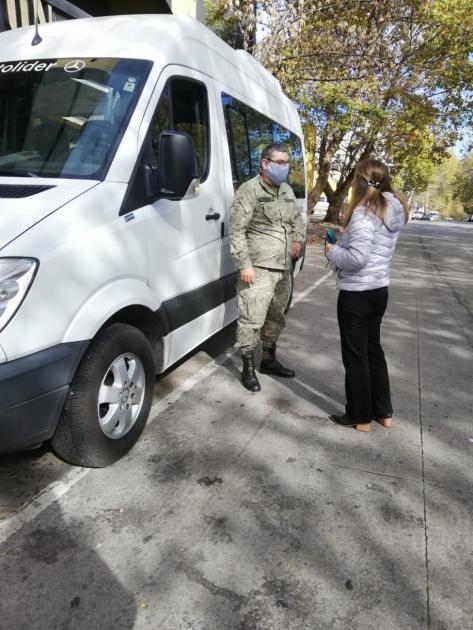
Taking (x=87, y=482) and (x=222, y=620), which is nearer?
(x=222, y=620)

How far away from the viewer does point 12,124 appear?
121 inches

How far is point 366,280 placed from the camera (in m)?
3.11

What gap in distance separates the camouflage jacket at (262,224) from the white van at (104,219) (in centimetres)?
22

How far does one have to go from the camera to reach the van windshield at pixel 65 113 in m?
2.77

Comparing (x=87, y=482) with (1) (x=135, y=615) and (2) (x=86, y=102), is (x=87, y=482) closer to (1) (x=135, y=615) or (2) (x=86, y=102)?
(1) (x=135, y=615)

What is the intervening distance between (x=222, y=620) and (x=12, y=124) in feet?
9.59

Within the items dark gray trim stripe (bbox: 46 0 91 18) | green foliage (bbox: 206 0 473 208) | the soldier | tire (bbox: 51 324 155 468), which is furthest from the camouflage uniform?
green foliage (bbox: 206 0 473 208)

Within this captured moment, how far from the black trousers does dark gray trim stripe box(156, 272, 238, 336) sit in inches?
40.4

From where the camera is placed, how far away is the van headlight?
2.10 m

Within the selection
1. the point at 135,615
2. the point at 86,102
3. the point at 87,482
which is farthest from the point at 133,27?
the point at 135,615

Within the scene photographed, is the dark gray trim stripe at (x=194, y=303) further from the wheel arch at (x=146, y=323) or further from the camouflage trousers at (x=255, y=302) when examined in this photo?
the camouflage trousers at (x=255, y=302)

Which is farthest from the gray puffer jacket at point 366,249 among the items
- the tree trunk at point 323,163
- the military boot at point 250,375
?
the tree trunk at point 323,163

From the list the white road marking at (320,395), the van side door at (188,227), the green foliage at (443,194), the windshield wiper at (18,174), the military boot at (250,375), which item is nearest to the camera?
the windshield wiper at (18,174)

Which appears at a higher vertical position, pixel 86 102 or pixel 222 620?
pixel 86 102
